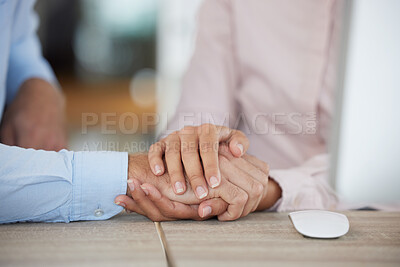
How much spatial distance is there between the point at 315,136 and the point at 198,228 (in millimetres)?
936

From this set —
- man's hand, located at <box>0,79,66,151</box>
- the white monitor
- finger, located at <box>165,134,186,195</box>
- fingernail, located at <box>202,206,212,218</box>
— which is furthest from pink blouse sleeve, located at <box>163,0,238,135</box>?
fingernail, located at <box>202,206,212,218</box>

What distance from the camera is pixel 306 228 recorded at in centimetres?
70

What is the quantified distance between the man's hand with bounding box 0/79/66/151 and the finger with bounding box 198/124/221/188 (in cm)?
65

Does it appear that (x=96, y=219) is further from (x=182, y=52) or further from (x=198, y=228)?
(x=182, y=52)

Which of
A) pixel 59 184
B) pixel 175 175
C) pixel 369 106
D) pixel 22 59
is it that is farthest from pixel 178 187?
pixel 22 59

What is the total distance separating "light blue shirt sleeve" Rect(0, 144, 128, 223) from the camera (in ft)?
2.52

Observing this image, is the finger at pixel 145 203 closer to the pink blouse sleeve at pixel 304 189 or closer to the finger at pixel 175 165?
the finger at pixel 175 165

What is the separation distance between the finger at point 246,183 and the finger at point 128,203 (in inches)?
7.2

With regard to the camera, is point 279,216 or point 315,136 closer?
point 279,216

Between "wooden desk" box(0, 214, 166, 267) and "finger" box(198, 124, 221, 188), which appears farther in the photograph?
"finger" box(198, 124, 221, 188)

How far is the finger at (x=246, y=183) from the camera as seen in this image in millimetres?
823

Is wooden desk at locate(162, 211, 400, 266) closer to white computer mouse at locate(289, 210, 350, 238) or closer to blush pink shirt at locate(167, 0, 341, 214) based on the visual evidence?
white computer mouse at locate(289, 210, 350, 238)

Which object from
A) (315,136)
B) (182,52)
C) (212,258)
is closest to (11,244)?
(212,258)

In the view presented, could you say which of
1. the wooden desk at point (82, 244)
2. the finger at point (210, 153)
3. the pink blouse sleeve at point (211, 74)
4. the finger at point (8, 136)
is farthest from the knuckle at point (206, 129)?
the finger at point (8, 136)
